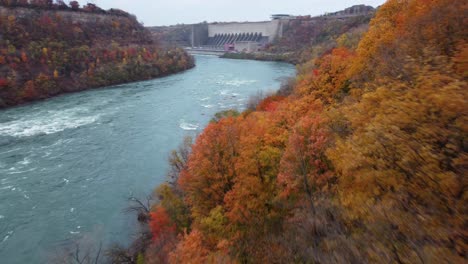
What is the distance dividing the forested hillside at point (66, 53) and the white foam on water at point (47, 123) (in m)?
9.21

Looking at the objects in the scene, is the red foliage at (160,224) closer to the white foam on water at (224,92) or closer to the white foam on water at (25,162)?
the white foam on water at (25,162)

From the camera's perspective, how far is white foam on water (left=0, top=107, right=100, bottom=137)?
33.3 meters

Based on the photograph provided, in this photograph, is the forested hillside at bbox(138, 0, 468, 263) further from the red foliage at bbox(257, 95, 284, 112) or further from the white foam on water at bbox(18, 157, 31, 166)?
the white foam on water at bbox(18, 157, 31, 166)

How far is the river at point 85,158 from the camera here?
18.7 meters

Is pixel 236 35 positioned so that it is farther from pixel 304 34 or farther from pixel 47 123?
pixel 47 123

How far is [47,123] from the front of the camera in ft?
118

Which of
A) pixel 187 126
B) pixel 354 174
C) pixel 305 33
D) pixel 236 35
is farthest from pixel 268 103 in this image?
pixel 236 35

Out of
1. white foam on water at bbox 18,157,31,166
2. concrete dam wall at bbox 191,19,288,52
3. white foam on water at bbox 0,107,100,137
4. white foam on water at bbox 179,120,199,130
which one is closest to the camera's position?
white foam on water at bbox 18,157,31,166

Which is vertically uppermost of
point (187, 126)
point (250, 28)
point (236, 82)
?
point (250, 28)

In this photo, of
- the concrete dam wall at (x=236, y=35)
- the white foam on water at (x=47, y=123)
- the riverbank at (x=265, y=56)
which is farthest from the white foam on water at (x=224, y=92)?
the concrete dam wall at (x=236, y=35)

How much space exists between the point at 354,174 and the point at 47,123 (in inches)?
1416

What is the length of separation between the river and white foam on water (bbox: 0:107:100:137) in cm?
10

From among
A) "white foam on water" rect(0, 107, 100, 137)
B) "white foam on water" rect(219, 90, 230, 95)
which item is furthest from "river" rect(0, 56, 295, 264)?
"white foam on water" rect(0, 107, 100, 137)

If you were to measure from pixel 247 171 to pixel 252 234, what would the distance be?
284cm
